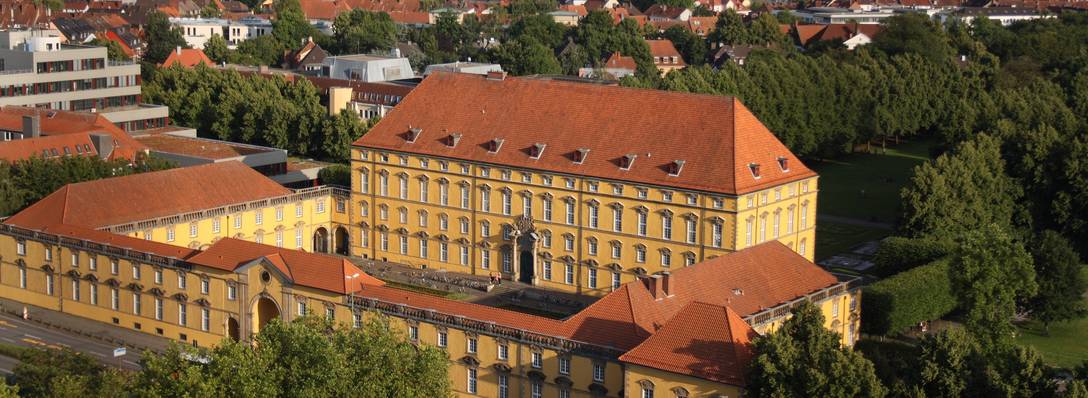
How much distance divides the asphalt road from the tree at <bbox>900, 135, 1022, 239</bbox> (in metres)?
57.7

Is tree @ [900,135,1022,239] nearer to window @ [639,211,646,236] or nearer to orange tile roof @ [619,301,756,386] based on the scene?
window @ [639,211,646,236]

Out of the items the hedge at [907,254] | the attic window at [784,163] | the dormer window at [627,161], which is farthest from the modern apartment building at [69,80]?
the hedge at [907,254]

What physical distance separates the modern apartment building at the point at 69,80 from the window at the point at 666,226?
6801 centimetres

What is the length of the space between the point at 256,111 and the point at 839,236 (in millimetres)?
57681

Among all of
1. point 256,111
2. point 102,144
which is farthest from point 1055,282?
point 256,111

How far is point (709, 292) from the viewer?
8862 centimetres

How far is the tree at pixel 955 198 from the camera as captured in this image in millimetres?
119625

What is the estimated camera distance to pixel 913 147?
183500 mm

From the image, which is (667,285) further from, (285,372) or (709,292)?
(285,372)

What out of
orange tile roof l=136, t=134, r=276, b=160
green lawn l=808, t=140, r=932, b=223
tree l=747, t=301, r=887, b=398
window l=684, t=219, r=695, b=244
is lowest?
green lawn l=808, t=140, r=932, b=223

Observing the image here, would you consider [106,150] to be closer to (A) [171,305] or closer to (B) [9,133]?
(B) [9,133]

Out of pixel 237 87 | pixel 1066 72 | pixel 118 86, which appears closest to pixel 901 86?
pixel 1066 72

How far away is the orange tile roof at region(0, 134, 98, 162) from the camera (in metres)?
125

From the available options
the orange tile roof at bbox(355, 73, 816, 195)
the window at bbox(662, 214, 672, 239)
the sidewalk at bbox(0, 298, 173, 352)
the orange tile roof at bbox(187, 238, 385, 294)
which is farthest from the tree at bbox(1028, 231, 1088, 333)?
the sidewalk at bbox(0, 298, 173, 352)
